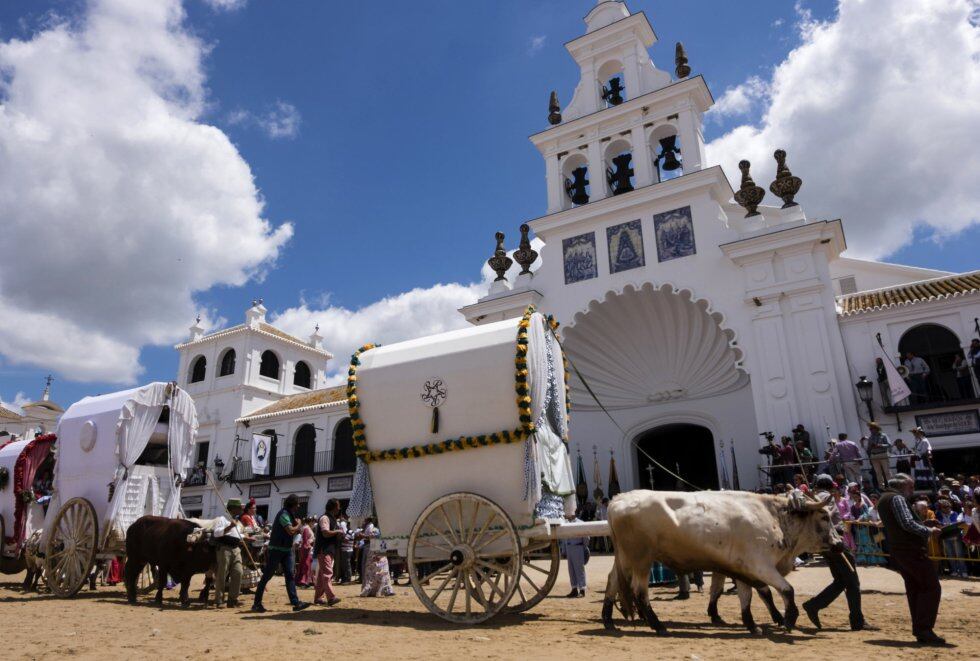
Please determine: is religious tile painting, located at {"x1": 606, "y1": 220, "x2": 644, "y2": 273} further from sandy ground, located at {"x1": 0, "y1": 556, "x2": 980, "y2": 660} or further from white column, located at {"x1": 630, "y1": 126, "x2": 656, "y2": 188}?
sandy ground, located at {"x1": 0, "y1": 556, "x2": 980, "y2": 660}

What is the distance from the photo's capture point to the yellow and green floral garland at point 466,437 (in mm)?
7199

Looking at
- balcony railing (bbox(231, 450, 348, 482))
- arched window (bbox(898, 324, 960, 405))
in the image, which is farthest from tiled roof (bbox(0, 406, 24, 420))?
arched window (bbox(898, 324, 960, 405))

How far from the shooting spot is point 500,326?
7.87 metres


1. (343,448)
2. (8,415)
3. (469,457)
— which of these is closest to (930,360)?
(469,457)

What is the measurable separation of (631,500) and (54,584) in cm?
930

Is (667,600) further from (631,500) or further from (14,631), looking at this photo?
(14,631)

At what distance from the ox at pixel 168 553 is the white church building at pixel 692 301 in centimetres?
836

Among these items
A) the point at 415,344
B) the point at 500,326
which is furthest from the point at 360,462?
the point at 500,326

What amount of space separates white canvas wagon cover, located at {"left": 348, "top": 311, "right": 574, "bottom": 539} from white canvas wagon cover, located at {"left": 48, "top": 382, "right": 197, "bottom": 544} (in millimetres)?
4794

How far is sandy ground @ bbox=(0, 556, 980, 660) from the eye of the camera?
5297mm

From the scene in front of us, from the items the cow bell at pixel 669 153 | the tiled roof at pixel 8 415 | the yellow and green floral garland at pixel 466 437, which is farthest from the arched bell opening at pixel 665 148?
the tiled roof at pixel 8 415

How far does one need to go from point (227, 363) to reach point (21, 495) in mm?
20569

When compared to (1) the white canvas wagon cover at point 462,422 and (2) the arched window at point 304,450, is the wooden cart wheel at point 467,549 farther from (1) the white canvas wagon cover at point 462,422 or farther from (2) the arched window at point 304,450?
(2) the arched window at point 304,450

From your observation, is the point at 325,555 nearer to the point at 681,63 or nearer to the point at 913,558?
the point at 913,558
